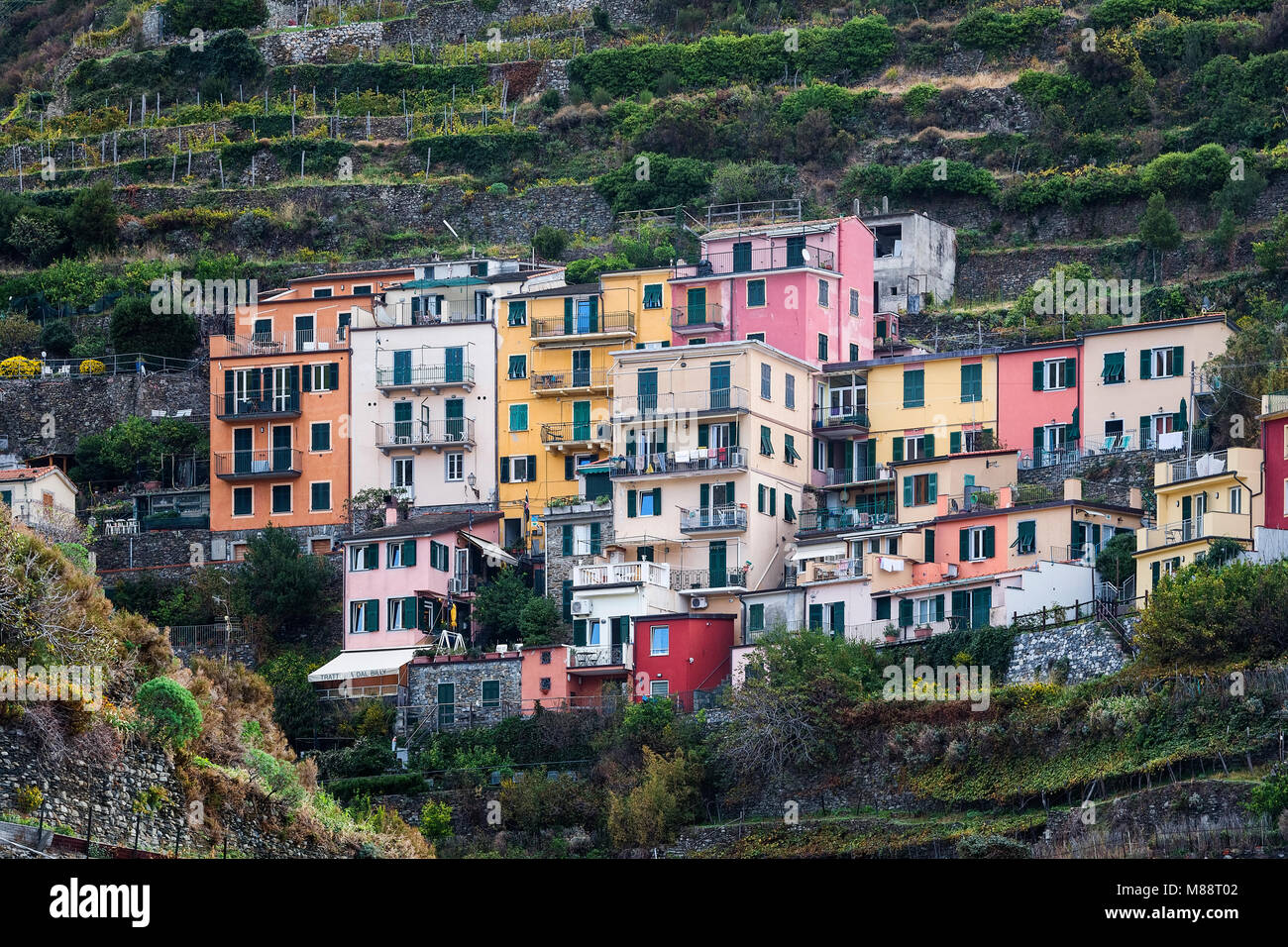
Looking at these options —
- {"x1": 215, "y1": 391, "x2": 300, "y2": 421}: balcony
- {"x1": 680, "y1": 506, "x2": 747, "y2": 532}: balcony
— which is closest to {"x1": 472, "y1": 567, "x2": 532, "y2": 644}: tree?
{"x1": 680, "y1": 506, "x2": 747, "y2": 532}: balcony

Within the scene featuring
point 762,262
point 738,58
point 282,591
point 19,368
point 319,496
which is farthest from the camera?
point 738,58

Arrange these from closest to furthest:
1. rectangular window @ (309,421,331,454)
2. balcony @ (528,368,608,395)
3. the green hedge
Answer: balcony @ (528,368,608,395), rectangular window @ (309,421,331,454), the green hedge

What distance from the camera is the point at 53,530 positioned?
6762cm

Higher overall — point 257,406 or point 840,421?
point 257,406

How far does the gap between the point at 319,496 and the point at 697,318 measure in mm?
13233

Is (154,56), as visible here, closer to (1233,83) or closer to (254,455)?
(254,455)

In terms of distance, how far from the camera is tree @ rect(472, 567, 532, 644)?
63125mm

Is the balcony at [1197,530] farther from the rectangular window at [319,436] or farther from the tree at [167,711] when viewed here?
the rectangular window at [319,436]

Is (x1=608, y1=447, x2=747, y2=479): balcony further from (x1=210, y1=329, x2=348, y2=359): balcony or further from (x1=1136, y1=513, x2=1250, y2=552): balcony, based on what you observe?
(x1=210, y1=329, x2=348, y2=359): balcony

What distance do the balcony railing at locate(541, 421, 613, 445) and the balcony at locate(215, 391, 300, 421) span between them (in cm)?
835

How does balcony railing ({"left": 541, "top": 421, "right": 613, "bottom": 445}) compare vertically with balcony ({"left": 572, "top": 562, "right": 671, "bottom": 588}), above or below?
above

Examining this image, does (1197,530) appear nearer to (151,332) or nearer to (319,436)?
(319,436)

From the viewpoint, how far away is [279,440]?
7288 centimetres

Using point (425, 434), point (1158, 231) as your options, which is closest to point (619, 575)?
point (425, 434)
